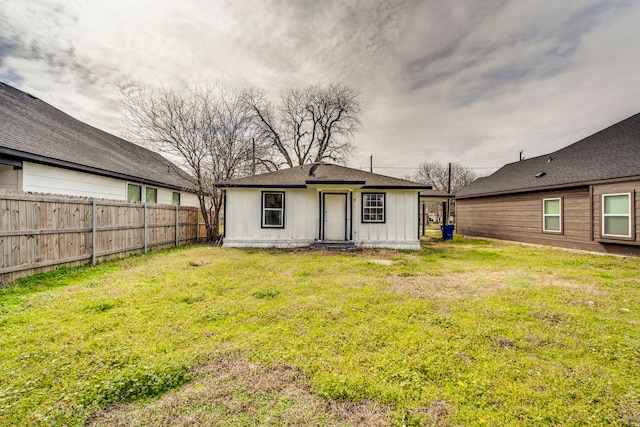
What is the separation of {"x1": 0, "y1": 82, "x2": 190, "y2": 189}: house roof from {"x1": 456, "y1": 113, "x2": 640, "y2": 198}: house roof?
16.9 metres

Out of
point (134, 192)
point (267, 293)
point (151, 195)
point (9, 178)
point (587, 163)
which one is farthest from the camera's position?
point (151, 195)

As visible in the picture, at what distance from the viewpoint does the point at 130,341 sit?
2.91 metres

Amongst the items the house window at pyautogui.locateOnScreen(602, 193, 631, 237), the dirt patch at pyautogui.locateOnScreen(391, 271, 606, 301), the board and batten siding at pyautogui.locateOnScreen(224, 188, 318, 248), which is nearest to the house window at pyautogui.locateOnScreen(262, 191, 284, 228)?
the board and batten siding at pyautogui.locateOnScreen(224, 188, 318, 248)

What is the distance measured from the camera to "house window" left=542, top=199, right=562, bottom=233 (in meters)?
Answer: 10.8

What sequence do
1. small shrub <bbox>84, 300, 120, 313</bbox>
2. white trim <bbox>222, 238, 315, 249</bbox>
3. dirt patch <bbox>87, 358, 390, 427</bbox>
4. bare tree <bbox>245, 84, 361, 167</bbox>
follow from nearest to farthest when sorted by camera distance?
dirt patch <bbox>87, 358, 390, 427</bbox> < small shrub <bbox>84, 300, 120, 313</bbox> < white trim <bbox>222, 238, 315, 249</bbox> < bare tree <bbox>245, 84, 361, 167</bbox>

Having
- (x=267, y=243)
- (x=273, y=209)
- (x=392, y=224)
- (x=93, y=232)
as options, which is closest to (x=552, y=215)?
(x=392, y=224)

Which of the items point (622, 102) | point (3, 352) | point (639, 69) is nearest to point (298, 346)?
point (3, 352)

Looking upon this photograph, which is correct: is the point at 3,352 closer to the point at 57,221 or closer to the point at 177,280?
the point at 177,280

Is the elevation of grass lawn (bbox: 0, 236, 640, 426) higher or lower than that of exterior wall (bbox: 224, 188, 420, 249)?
lower

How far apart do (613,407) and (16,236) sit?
29.1 ft

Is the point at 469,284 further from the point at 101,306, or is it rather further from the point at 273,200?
the point at 273,200

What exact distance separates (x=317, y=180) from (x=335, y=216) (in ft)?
6.28

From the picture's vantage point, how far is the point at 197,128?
38.3 ft

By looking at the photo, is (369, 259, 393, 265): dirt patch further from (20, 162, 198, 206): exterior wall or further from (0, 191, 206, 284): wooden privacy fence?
(20, 162, 198, 206): exterior wall
